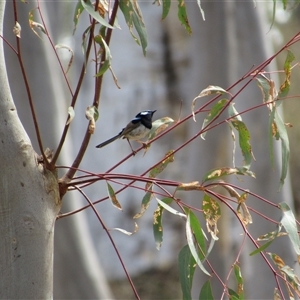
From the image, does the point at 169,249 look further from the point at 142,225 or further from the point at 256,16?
the point at 256,16

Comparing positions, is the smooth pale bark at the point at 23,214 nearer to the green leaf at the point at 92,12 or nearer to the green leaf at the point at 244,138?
the green leaf at the point at 92,12

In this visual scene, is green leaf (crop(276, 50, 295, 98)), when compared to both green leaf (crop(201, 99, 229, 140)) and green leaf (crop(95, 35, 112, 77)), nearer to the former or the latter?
green leaf (crop(201, 99, 229, 140))

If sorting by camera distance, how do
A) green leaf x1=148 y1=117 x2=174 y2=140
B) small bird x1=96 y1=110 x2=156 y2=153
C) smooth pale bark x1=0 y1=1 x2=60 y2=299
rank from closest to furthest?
smooth pale bark x1=0 y1=1 x2=60 y2=299, green leaf x1=148 y1=117 x2=174 y2=140, small bird x1=96 y1=110 x2=156 y2=153

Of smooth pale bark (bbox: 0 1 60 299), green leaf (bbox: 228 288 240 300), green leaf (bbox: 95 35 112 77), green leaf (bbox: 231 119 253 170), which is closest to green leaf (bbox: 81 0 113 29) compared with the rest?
green leaf (bbox: 95 35 112 77)

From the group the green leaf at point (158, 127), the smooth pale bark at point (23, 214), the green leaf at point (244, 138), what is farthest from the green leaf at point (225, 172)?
the smooth pale bark at point (23, 214)

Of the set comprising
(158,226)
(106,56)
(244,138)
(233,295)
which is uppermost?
(106,56)

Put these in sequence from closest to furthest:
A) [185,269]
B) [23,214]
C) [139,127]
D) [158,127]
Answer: [23,214] → [185,269] → [158,127] → [139,127]

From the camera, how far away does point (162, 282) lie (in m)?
4.16

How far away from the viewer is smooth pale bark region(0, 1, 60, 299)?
732 mm

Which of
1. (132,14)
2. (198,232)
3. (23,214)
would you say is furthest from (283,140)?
(23,214)

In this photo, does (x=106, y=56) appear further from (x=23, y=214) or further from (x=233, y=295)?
(x=233, y=295)

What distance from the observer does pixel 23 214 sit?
2.45 ft

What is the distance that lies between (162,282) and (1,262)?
353 cm

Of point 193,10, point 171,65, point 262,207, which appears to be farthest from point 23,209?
point 171,65
